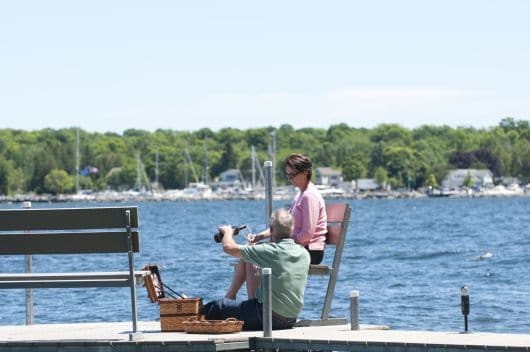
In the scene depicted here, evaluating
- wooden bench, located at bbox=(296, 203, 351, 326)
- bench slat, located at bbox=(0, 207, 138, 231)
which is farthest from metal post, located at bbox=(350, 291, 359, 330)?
bench slat, located at bbox=(0, 207, 138, 231)

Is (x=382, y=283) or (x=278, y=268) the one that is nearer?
(x=278, y=268)

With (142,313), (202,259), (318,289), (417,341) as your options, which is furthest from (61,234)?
(202,259)

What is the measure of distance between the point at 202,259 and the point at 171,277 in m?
8.70

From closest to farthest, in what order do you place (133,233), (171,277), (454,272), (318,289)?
(133,233) < (318,289) < (171,277) < (454,272)

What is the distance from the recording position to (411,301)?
2691 cm

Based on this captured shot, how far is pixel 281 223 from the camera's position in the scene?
38.3 feet

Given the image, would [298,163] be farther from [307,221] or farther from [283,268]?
[283,268]

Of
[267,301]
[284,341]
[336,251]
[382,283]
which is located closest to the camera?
[284,341]

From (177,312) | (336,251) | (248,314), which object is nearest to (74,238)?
(177,312)

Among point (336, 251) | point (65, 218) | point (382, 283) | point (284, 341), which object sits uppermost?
point (65, 218)

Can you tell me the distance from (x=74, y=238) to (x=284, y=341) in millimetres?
1931

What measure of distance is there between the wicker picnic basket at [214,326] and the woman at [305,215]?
93 centimetres

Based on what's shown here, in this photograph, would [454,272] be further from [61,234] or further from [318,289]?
[61,234]

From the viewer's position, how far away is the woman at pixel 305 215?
12719mm
